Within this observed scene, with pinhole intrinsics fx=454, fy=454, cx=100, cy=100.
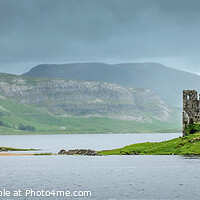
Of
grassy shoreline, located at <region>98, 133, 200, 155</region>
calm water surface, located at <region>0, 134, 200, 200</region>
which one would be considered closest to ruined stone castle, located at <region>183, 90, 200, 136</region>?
grassy shoreline, located at <region>98, 133, 200, 155</region>

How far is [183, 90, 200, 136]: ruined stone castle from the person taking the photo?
543ft

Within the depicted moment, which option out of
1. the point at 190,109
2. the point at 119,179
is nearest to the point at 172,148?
the point at 190,109

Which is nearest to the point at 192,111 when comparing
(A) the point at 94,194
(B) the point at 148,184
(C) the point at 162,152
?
(C) the point at 162,152

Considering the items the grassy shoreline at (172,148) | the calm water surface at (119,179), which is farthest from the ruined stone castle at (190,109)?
the calm water surface at (119,179)

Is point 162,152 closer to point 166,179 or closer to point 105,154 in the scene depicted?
point 105,154

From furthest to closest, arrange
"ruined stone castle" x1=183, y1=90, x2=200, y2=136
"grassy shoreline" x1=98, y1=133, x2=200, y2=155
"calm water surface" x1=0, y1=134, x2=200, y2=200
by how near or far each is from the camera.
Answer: "ruined stone castle" x1=183, y1=90, x2=200, y2=136, "grassy shoreline" x1=98, y1=133, x2=200, y2=155, "calm water surface" x1=0, y1=134, x2=200, y2=200

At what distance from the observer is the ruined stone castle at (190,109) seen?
165500 millimetres

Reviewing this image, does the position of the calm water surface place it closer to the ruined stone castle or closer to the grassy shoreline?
the grassy shoreline

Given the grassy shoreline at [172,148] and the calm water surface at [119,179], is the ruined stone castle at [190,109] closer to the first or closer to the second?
the grassy shoreline at [172,148]

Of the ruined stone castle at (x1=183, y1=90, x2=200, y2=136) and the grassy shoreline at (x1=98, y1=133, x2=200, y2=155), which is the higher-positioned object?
the ruined stone castle at (x1=183, y1=90, x2=200, y2=136)

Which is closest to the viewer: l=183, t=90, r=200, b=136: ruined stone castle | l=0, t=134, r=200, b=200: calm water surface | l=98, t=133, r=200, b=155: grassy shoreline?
l=0, t=134, r=200, b=200: calm water surface

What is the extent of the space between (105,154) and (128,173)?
5719 cm

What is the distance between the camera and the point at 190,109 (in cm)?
17012

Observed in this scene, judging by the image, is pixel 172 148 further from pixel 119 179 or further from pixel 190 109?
pixel 119 179
